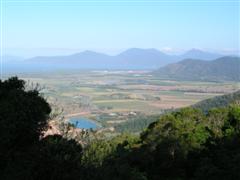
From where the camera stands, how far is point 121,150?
25031 millimetres

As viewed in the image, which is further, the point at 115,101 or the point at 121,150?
the point at 115,101

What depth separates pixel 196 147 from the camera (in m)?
22.0

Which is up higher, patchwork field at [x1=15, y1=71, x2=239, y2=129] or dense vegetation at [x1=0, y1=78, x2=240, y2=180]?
dense vegetation at [x1=0, y1=78, x2=240, y2=180]

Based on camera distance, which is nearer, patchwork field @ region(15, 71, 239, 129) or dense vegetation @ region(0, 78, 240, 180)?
dense vegetation @ region(0, 78, 240, 180)

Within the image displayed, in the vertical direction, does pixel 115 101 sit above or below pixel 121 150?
below

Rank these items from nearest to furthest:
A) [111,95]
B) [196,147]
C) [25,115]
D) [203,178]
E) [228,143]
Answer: [25,115] → [203,178] → [228,143] → [196,147] → [111,95]

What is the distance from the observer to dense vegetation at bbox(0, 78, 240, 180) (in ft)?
32.2

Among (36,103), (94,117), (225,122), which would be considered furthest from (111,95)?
(36,103)

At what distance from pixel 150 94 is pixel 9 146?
143 m

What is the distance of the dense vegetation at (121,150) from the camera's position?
982 cm

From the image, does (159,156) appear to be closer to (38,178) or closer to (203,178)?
(203,178)

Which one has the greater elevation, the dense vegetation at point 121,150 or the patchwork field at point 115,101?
the dense vegetation at point 121,150

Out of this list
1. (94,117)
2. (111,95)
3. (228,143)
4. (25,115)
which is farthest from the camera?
(111,95)

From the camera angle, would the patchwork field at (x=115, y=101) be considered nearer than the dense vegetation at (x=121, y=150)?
No
